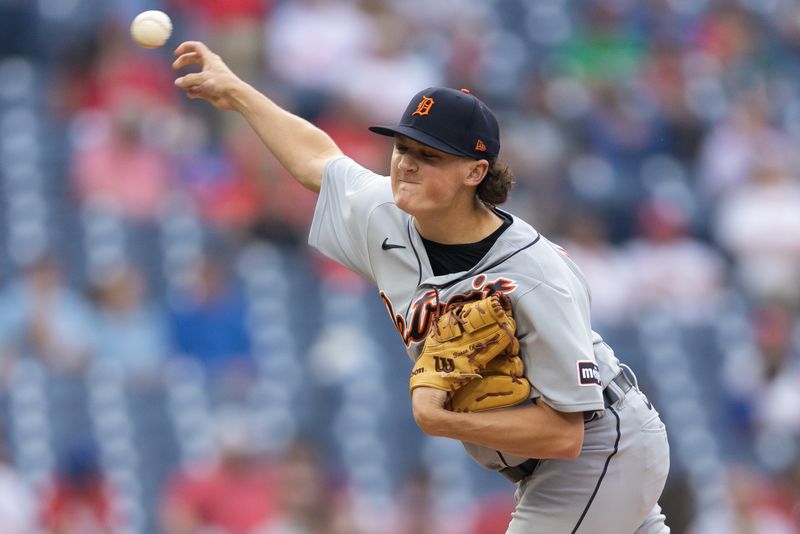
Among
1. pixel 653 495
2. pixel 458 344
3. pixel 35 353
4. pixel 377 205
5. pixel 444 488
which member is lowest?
pixel 444 488

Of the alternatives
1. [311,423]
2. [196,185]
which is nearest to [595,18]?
[196,185]

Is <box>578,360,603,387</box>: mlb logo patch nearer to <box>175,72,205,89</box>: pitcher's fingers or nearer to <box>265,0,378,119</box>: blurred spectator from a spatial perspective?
<box>175,72,205,89</box>: pitcher's fingers

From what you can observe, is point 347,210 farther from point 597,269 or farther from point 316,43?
point 316,43

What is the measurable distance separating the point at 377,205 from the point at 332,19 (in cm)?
653

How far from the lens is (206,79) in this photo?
15.0ft

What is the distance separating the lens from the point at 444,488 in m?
8.12

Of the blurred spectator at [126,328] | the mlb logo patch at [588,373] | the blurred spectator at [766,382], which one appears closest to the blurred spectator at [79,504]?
the blurred spectator at [126,328]

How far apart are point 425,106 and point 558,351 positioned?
30.2 inches

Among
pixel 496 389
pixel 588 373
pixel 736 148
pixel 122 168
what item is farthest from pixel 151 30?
pixel 736 148

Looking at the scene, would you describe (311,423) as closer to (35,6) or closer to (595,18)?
(35,6)

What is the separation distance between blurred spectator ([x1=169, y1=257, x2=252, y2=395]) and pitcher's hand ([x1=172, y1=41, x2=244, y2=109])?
403cm

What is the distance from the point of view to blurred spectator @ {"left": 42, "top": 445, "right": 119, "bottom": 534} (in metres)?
7.31

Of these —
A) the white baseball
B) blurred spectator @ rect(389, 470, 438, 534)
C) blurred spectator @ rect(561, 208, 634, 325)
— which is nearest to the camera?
the white baseball

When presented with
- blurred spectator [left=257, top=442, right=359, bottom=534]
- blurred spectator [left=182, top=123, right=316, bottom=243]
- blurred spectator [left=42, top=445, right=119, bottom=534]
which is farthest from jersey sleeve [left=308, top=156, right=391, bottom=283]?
blurred spectator [left=182, top=123, right=316, bottom=243]
